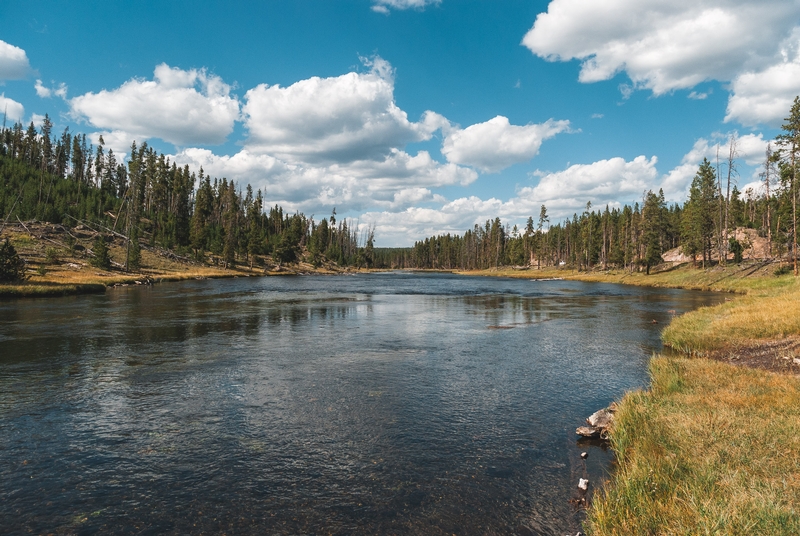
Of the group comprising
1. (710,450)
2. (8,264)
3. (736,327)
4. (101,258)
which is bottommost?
(710,450)

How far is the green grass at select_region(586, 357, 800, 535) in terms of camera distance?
21.1 ft

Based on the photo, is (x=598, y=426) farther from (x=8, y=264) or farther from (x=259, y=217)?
(x=259, y=217)

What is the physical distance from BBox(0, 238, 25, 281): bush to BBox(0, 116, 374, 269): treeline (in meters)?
28.5

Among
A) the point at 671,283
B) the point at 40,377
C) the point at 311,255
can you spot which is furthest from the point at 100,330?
the point at 311,255

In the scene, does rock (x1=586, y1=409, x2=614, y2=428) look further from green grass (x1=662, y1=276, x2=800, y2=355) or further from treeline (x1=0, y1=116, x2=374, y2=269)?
treeline (x1=0, y1=116, x2=374, y2=269)

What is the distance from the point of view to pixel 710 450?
909 centimetres

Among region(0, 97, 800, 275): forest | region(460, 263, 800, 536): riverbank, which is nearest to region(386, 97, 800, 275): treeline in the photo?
region(0, 97, 800, 275): forest

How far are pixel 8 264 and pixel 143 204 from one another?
10147 centimetres

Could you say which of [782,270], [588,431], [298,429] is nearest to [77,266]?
[298,429]

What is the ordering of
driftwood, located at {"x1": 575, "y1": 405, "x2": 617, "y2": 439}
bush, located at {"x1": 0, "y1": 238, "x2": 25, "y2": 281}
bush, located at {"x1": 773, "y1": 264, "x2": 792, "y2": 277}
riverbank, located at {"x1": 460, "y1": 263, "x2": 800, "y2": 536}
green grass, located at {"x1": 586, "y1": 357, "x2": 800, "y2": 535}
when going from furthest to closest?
1. bush, located at {"x1": 773, "y1": 264, "x2": 792, "y2": 277}
2. bush, located at {"x1": 0, "y1": 238, "x2": 25, "y2": 281}
3. driftwood, located at {"x1": 575, "y1": 405, "x2": 617, "y2": 439}
4. riverbank, located at {"x1": 460, "y1": 263, "x2": 800, "y2": 536}
5. green grass, located at {"x1": 586, "y1": 357, "x2": 800, "y2": 535}

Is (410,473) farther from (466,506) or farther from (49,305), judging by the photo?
(49,305)

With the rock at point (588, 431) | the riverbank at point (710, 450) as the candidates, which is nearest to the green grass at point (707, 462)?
the riverbank at point (710, 450)

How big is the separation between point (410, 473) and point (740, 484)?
20.9 ft

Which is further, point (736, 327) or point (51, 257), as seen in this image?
point (51, 257)
